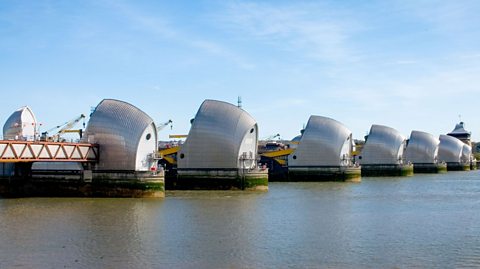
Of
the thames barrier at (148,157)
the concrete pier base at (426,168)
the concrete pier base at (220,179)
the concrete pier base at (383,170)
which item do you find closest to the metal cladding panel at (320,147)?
the thames barrier at (148,157)

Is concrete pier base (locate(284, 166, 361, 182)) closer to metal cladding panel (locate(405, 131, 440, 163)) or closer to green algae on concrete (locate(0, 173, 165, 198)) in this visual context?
green algae on concrete (locate(0, 173, 165, 198))

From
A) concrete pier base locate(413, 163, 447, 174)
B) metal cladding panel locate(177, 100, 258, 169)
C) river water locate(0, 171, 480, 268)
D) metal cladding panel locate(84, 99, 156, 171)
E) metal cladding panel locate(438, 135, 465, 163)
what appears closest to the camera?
river water locate(0, 171, 480, 268)

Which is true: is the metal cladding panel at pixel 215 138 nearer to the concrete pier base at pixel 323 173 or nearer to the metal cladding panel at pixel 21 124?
the metal cladding panel at pixel 21 124

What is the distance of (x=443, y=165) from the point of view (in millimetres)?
115562

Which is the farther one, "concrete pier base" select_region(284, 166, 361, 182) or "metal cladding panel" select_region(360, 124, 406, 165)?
"metal cladding panel" select_region(360, 124, 406, 165)

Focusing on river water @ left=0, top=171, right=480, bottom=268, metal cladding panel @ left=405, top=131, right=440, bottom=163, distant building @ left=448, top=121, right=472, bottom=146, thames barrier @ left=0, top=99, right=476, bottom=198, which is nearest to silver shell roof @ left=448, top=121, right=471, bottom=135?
distant building @ left=448, top=121, right=472, bottom=146

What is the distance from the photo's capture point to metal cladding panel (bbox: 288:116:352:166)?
76.3 m

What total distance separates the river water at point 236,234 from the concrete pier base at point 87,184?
261 centimetres

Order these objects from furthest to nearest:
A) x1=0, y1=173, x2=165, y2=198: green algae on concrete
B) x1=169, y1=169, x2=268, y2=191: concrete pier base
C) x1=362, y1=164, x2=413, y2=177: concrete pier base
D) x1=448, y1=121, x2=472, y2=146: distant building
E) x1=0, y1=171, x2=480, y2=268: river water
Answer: x1=448, y1=121, x2=472, y2=146: distant building, x1=362, y1=164, x2=413, y2=177: concrete pier base, x1=169, y1=169, x2=268, y2=191: concrete pier base, x1=0, y1=173, x2=165, y2=198: green algae on concrete, x1=0, y1=171, x2=480, y2=268: river water

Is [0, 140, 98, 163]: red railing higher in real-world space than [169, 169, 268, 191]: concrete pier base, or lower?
higher

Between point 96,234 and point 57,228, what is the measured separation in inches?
109

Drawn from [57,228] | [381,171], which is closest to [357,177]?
[381,171]

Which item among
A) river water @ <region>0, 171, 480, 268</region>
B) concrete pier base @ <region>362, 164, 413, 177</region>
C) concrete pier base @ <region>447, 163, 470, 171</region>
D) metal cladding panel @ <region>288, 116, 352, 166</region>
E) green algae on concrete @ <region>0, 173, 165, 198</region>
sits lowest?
river water @ <region>0, 171, 480, 268</region>

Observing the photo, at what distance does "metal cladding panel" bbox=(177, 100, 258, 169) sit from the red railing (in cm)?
1184
